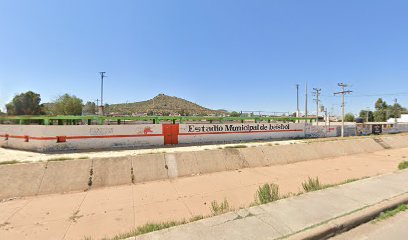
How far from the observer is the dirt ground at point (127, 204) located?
7.13 m

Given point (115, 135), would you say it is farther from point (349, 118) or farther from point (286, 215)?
point (349, 118)

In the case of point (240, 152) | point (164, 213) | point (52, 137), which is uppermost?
point (52, 137)

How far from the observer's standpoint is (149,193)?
10.4m

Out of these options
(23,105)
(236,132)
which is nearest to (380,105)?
(236,132)

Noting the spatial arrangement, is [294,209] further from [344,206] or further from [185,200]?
Result: [185,200]

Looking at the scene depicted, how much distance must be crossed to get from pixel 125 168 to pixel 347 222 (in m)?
11.2

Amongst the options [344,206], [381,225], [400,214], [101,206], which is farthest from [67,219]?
[400,214]

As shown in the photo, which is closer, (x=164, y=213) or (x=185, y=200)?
(x=164, y=213)

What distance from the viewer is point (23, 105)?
222 feet

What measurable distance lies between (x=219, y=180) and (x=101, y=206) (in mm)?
6257

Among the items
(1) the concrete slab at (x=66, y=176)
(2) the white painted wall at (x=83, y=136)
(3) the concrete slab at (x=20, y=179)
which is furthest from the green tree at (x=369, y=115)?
(3) the concrete slab at (x=20, y=179)

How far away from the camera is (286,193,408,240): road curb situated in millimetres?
4137

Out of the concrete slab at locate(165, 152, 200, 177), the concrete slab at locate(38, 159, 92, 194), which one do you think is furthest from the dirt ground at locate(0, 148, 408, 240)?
the concrete slab at locate(165, 152, 200, 177)

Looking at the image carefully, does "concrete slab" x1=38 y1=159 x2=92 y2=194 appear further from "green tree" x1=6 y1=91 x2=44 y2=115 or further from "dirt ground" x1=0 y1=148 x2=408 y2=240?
"green tree" x1=6 y1=91 x2=44 y2=115
